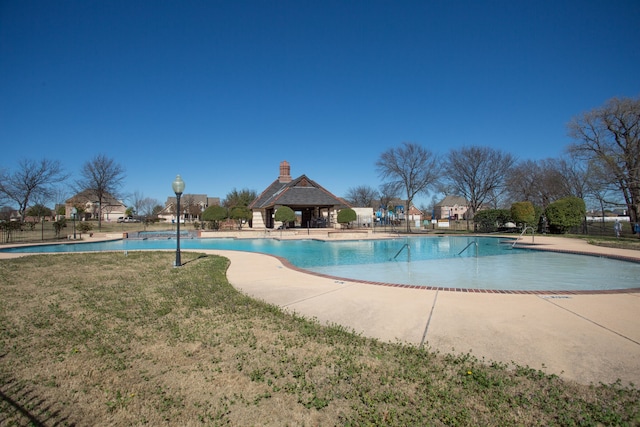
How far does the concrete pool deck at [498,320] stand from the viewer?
3467 mm

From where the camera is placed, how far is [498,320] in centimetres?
473

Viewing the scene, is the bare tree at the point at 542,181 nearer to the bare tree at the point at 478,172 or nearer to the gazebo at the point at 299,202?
the bare tree at the point at 478,172

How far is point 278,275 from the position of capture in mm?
8766

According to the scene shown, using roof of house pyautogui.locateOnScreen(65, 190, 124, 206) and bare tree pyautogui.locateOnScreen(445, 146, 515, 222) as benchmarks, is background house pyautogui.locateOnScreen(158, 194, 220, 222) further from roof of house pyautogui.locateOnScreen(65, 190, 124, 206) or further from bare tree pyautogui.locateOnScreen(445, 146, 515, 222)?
bare tree pyautogui.locateOnScreen(445, 146, 515, 222)

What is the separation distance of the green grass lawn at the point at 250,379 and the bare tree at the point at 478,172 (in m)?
35.4

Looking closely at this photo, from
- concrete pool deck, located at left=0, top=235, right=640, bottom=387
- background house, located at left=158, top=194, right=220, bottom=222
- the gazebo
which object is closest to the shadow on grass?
concrete pool deck, located at left=0, top=235, right=640, bottom=387

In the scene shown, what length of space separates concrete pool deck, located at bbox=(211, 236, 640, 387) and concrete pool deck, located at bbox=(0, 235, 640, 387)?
1 centimetres

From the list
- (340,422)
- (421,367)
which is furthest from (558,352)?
(340,422)

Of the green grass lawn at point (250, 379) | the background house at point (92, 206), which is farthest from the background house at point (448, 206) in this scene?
the green grass lawn at point (250, 379)

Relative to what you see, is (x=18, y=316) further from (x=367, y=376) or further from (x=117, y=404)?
(x=367, y=376)

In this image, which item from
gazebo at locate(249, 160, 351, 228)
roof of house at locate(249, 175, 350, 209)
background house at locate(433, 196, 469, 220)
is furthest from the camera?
background house at locate(433, 196, 469, 220)

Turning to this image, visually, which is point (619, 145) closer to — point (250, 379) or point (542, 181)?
point (542, 181)

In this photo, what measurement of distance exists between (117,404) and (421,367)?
2.72 meters

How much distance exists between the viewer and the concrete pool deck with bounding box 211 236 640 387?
11.4 feet
